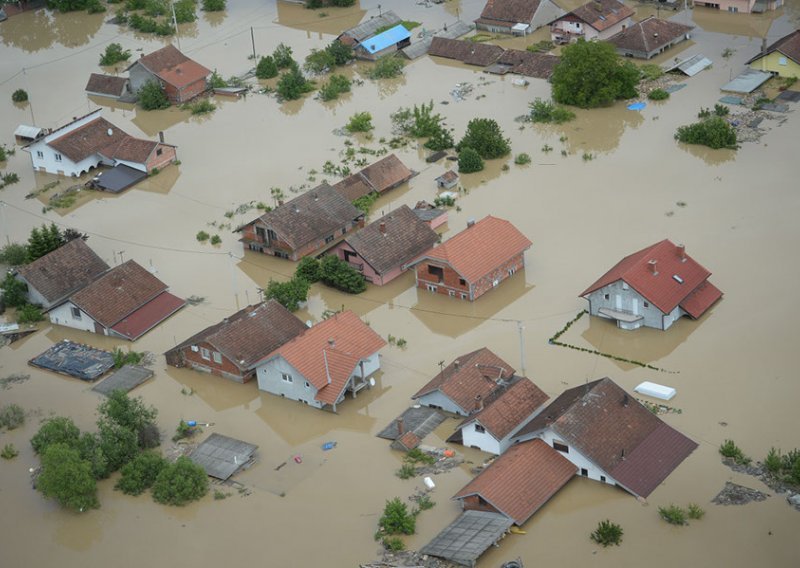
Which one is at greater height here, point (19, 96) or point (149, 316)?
point (149, 316)

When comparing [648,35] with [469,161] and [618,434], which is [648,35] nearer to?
[469,161]

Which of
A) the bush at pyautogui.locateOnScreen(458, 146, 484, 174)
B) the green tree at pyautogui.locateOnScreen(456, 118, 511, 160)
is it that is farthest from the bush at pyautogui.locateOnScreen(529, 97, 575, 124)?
the bush at pyautogui.locateOnScreen(458, 146, 484, 174)

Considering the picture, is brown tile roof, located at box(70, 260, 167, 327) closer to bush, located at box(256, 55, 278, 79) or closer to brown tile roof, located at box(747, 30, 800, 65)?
bush, located at box(256, 55, 278, 79)

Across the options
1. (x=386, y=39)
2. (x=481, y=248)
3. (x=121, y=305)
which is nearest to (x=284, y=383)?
(x=121, y=305)

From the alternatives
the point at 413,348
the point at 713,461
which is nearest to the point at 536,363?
the point at 413,348

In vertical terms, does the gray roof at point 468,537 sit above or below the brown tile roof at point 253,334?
above

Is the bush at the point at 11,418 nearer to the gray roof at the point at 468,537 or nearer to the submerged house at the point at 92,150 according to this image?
the gray roof at the point at 468,537

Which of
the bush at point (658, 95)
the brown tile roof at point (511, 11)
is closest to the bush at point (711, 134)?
the bush at point (658, 95)
